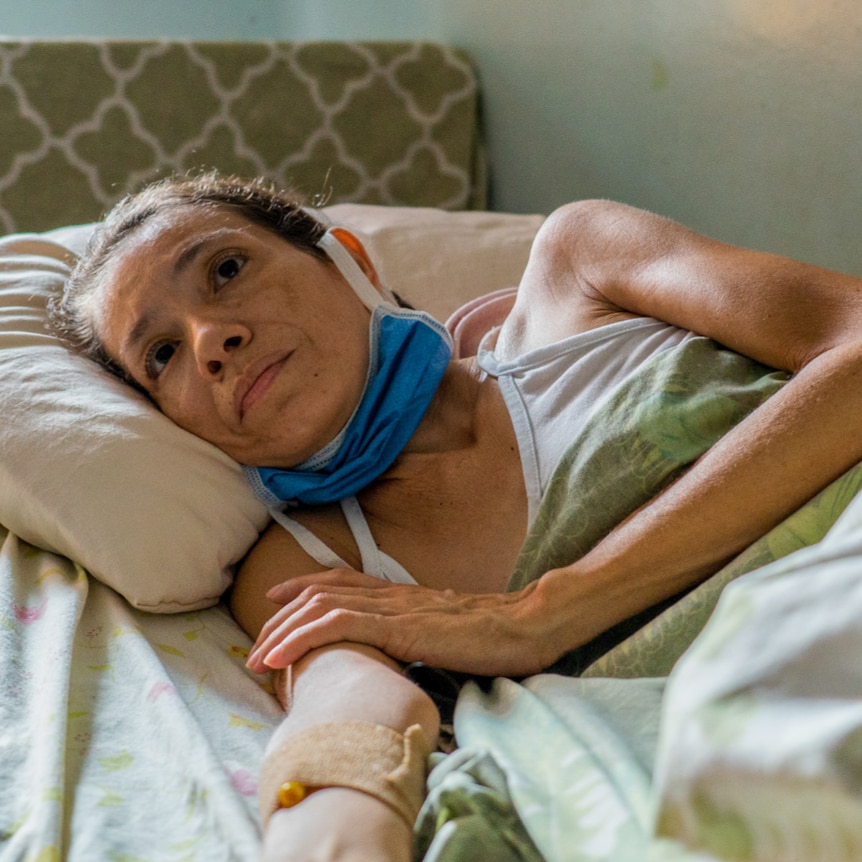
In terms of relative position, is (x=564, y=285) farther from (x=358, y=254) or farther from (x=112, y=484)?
(x=112, y=484)

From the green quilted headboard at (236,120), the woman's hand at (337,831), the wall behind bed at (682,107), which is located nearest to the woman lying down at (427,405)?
the woman's hand at (337,831)

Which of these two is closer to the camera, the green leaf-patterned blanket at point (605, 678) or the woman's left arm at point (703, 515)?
the green leaf-patterned blanket at point (605, 678)

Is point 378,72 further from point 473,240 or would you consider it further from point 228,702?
point 228,702

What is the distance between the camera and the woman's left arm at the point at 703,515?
91cm

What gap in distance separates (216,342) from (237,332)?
0.03m

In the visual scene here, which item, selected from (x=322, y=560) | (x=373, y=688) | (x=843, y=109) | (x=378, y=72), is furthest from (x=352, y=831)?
(x=378, y=72)

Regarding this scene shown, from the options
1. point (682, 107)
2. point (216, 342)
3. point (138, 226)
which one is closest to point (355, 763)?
point (216, 342)

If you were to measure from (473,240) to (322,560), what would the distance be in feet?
2.55

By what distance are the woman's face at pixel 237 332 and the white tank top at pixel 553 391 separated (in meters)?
0.13

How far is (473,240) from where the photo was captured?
1.75m

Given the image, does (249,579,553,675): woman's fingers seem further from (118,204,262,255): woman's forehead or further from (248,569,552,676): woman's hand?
(118,204,262,255): woman's forehead

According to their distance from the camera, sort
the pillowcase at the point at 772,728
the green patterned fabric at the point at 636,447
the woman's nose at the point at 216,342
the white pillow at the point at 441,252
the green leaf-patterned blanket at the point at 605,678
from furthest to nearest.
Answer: the white pillow at the point at 441,252
the woman's nose at the point at 216,342
the green patterned fabric at the point at 636,447
the green leaf-patterned blanket at the point at 605,678
the pillowcase at the point at 772,728

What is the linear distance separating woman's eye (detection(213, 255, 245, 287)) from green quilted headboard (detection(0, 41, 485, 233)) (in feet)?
3.08

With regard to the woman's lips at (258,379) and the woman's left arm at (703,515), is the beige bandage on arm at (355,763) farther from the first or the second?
the woman's lips at (258,379)
